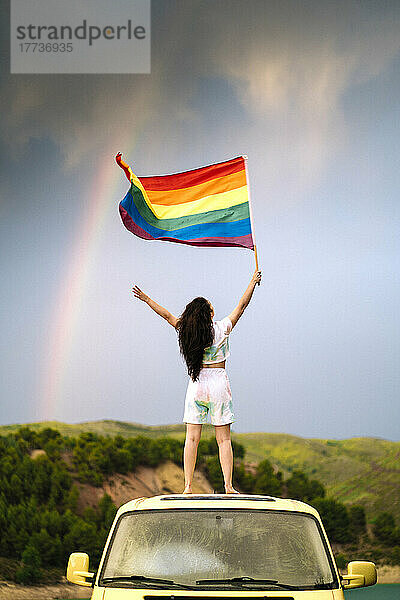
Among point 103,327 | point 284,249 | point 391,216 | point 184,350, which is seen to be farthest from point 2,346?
point 184,350

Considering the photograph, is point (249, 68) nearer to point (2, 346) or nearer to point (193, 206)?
point (2, 346)

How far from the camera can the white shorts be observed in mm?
6688

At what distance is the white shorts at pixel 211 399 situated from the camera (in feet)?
21.9

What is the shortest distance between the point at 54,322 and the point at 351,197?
5.59 meters

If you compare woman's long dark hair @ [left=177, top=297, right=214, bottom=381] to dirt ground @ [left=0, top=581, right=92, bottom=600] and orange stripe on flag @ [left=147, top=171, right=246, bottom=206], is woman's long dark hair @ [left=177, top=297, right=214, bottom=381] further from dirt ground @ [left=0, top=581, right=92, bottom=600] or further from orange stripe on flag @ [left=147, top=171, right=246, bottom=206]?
dirt ground @ [left=0, top=581, right=92, bottom=600]

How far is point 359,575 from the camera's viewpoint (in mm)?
4352

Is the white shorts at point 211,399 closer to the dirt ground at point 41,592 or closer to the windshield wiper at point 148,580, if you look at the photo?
the windshield wiper at point 148,580

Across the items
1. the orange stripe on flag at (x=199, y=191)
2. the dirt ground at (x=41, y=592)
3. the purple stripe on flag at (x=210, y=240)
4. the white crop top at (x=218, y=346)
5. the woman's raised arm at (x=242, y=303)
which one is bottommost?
the dirt ground at (x=41, y=592)

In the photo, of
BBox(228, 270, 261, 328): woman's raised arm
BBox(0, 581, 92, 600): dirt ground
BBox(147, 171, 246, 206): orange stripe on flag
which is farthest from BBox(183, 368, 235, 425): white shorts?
BBox(0, 581, 92, 600): dirt ground

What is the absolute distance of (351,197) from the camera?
582 inches

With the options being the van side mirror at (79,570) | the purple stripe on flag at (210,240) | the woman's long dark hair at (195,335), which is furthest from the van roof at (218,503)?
the purple stripe on flag at (210,240)

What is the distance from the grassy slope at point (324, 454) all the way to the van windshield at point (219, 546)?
10.3 m

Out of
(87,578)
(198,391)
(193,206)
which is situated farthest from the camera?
(193,206)

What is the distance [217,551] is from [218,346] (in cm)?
273
